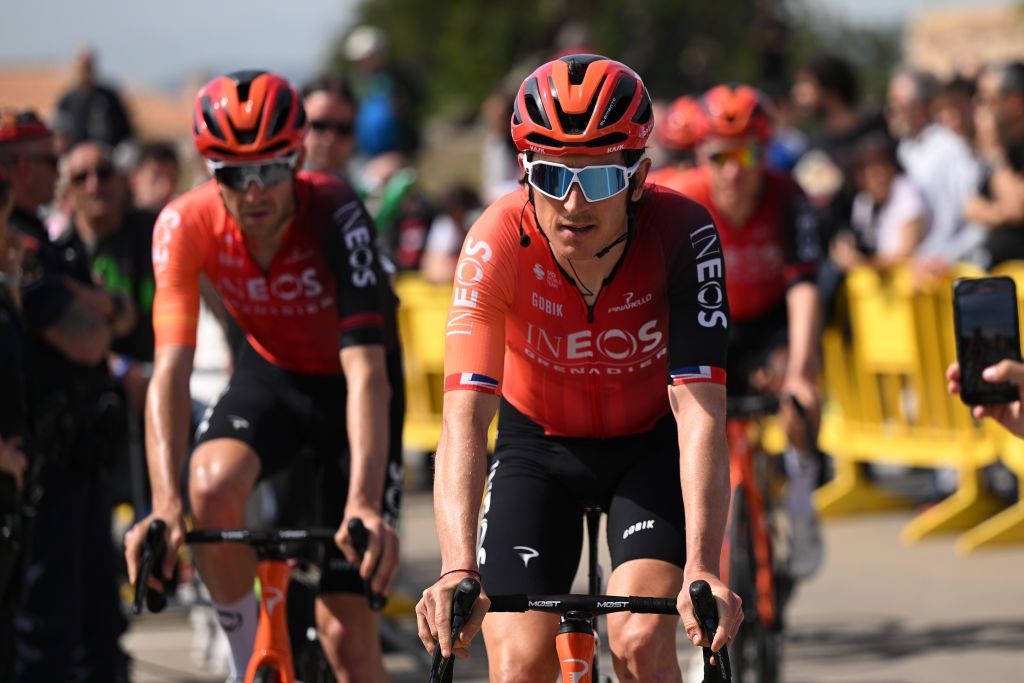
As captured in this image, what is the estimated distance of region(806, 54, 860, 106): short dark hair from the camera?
12.9 m

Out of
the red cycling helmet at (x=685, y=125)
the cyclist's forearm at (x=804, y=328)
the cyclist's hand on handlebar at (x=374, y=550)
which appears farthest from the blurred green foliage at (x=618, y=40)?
the cyclist's hand on handlebar at (x=374, y=550)

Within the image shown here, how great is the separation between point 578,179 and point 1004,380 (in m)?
1.33

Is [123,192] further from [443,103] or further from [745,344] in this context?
[443,103]

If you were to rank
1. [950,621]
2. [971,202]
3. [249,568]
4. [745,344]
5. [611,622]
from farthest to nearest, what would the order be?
[971,202], [950,621], [745,344], [249,568], [611,622]

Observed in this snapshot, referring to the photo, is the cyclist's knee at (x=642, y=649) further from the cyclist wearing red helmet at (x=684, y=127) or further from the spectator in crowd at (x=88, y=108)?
the spectator in crowd at (x=88, y=108)

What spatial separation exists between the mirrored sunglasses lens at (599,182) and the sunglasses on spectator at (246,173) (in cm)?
154

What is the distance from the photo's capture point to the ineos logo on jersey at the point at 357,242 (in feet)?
18.0

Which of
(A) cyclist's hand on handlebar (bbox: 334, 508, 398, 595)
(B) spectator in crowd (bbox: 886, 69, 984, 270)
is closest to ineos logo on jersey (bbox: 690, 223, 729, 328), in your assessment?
(A) cyclist's hand on handlebar (bbox: 334, 508, 398, 595)

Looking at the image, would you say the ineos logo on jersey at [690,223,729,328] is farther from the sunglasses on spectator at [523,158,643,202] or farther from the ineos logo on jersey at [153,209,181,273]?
the ineos logo on jersey at [153,209,181,273]

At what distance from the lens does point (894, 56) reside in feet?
238

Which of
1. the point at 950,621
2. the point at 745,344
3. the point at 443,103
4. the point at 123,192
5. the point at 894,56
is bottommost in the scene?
the point at 950,621

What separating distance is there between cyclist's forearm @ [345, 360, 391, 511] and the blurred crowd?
3.46ft

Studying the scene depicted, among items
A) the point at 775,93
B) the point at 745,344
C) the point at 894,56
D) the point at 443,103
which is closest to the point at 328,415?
the point at 745,344

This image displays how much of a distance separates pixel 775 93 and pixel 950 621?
7799mm
